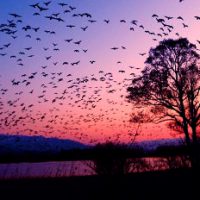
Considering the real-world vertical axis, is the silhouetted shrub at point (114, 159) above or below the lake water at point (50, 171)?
below

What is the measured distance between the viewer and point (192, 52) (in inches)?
1345

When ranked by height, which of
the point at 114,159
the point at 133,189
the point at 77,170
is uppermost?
the point at 77,170

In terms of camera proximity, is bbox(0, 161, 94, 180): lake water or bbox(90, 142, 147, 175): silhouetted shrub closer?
bbox(90, 142, 147, 175): silhouetted shrub

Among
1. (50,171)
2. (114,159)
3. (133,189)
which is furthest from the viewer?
(50,171)

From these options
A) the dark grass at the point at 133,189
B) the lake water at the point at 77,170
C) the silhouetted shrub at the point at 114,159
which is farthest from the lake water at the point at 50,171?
the silhouetted shrub at the point at 114,159

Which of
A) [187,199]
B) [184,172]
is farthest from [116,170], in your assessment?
[184,172]

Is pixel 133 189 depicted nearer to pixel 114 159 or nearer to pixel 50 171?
pixel 114 159

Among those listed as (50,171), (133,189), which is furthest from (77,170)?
(133,189)

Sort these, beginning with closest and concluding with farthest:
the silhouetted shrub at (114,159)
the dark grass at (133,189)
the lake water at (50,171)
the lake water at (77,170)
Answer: the dark grass at (133,189), the silhouetted shrub at (114,159), the lake water at (77,170), the lake water at (50,171)

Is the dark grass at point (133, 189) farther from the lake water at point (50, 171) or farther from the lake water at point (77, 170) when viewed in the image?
the lake water at point (50, 171)

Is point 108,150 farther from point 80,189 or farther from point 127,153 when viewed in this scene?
point 80,189

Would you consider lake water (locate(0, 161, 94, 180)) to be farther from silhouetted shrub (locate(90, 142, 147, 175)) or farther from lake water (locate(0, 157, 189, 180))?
silhouetted shrub (locate(90, 142, 147, 175))

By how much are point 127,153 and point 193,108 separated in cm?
2063

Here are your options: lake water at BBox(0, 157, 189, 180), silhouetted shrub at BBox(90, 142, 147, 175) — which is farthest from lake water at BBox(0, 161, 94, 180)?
silhouetted shrub at BBox(90, 142, 147, 175)
